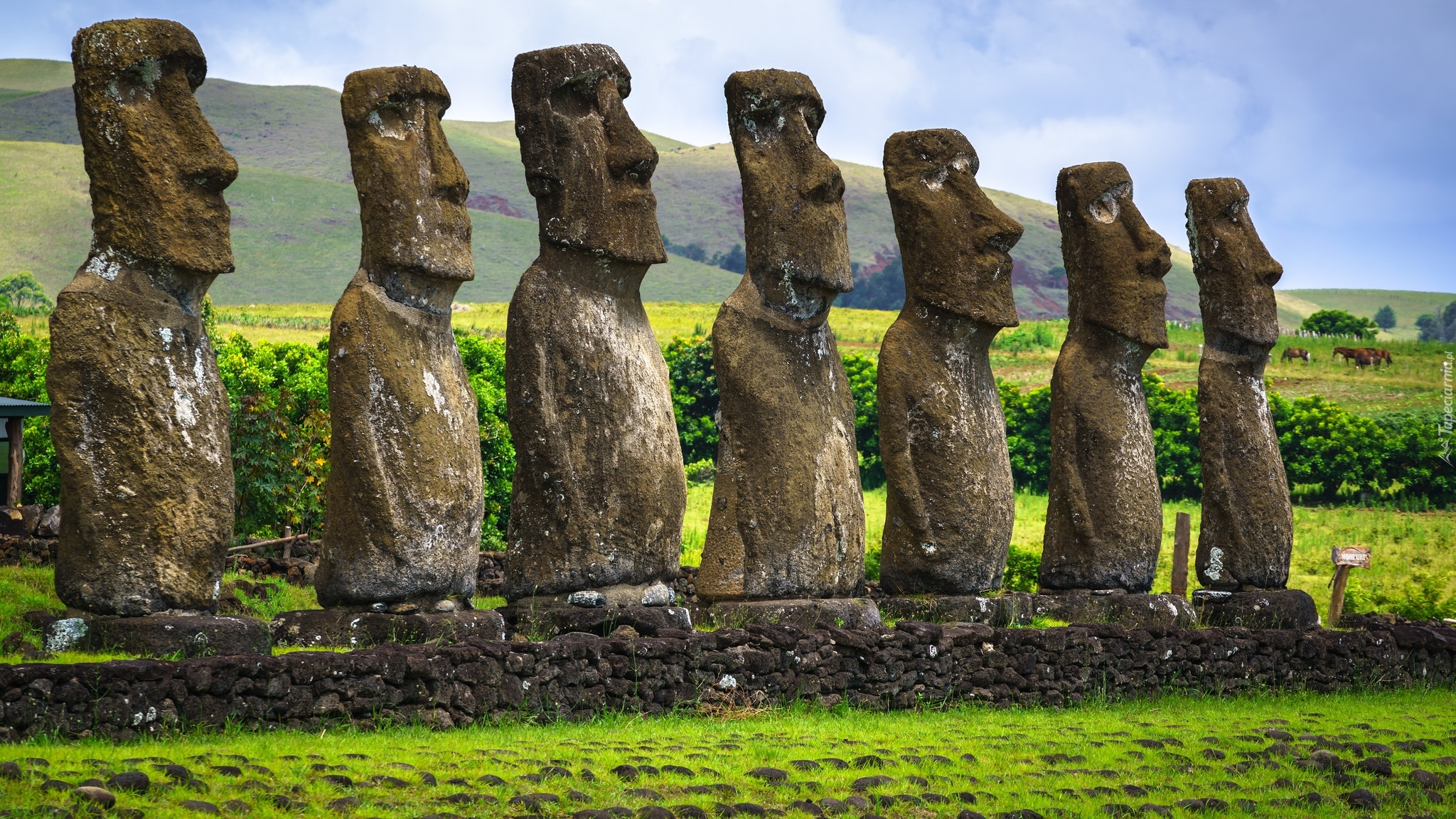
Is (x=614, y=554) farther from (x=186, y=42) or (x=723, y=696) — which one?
(x=186, y=42)

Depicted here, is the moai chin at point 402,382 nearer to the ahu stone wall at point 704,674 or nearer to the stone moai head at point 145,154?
the ahu stone wall at point 704,674

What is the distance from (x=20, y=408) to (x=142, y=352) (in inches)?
419

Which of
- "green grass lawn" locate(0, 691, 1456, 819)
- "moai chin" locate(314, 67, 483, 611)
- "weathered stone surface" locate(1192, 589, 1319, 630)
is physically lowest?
"green grass lawn" locate(0, 691, 1456, 819)

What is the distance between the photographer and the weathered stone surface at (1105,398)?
15.0 m

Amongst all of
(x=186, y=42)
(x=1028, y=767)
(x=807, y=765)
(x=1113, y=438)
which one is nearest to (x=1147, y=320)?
(x=1113, y=438)

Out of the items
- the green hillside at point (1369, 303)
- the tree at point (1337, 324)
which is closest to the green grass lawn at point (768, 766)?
the tree at point (1337, 324)

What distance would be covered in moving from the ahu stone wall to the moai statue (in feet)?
2.90

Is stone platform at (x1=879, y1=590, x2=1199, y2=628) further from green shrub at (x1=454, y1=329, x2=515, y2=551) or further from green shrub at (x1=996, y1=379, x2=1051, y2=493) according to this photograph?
green shrub at (x1=996, y1=379, x2=1051, y2=493)

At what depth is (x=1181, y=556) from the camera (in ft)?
59.7

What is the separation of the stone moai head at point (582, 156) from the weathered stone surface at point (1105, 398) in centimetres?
521

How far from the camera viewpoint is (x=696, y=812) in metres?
8.22

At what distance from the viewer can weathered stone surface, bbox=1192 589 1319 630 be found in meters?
16.1

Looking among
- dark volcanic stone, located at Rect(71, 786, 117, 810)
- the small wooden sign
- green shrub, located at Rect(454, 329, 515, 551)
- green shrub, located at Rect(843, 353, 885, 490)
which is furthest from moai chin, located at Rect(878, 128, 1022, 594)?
green shrub, located at Rect(843, 353, 885, 490)

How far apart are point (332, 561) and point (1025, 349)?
4501 cm
